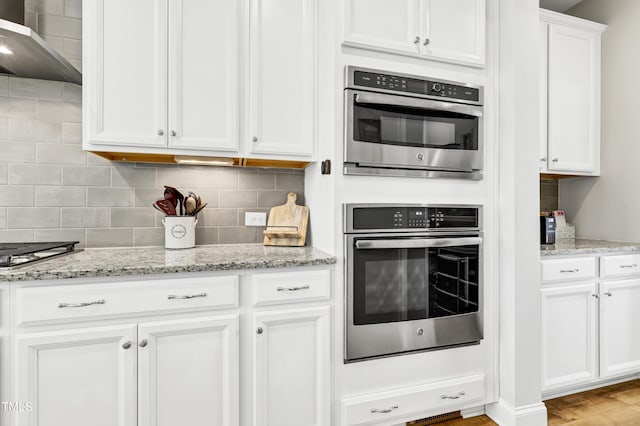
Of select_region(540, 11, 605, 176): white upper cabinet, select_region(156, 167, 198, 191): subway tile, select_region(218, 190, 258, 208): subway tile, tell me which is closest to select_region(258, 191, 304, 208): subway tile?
select_region(218, 190, 258, 208): subway tile

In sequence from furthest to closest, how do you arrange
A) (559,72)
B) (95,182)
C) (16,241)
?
(559,72), (95,182), (16,241)

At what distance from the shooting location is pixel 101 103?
166cm

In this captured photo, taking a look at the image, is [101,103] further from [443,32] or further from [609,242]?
[609,242]

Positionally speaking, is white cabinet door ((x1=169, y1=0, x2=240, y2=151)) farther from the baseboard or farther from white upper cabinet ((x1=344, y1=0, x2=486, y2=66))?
the baseboard

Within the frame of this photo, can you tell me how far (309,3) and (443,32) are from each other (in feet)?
2.43

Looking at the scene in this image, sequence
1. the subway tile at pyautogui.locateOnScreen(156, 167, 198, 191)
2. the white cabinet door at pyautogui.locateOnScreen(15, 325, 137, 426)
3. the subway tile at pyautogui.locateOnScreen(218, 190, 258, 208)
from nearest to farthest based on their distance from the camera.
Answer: the white cabinet door at pyautogui.locateOnScreen(15, 325, 137, 426) → the subway tile at pyautogui.locateOnScreen(156, 167, 198, 191) → the subway tile at pyautogui.locateOnScreen(218, 190, 258, 208)

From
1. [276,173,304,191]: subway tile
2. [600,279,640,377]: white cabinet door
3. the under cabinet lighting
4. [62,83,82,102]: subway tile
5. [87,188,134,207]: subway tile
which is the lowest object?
[600,279,640,377]: white cabinet door

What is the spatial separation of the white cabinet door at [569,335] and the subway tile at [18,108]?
3.02m

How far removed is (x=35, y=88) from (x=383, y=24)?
185 centimetres

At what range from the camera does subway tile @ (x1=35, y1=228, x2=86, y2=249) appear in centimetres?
188

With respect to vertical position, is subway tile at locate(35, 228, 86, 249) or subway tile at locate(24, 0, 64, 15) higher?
subway tile at locate(24, 0, 64, 15)

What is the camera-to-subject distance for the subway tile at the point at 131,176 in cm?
200

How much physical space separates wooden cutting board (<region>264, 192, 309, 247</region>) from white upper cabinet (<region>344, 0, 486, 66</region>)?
96 cm

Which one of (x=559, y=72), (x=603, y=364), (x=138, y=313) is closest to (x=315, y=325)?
(x=138, y=313)
